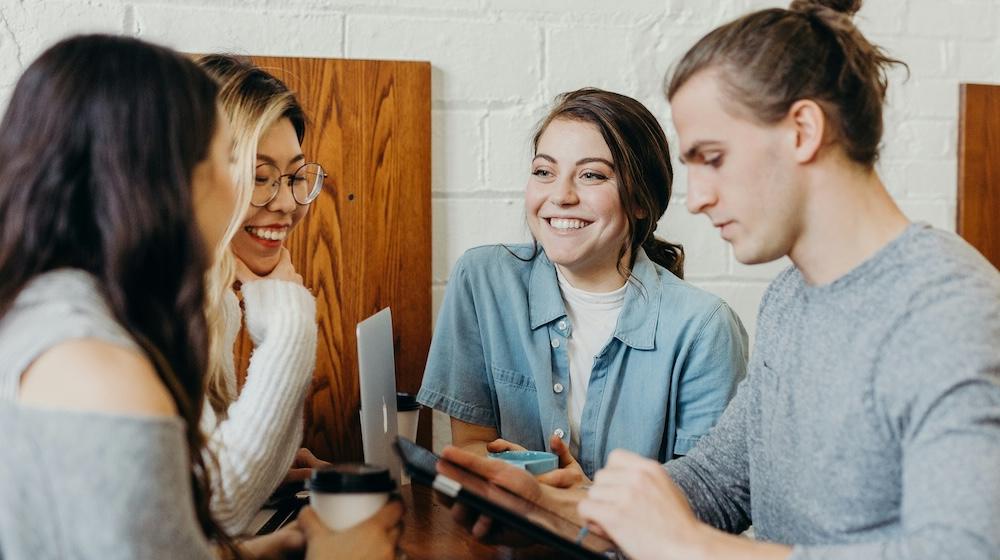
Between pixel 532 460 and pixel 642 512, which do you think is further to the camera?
pixel 532 460

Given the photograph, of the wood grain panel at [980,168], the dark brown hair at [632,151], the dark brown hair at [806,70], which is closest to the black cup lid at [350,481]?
the dark brown hair at [806,70]

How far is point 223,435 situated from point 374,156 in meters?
0.75

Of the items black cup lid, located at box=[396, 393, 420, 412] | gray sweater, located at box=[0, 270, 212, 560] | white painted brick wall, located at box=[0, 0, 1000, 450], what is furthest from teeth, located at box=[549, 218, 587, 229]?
gray sweater, located at box=[0, 270, 212, 560]

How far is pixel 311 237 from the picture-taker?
5.92 feet

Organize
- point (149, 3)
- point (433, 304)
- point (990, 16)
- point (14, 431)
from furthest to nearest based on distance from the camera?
point (990, 16)
point (433, 304)
point (149, 3)
point (14, 431)

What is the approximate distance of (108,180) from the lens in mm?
756

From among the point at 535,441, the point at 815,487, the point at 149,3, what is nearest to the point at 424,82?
the point at 149,3

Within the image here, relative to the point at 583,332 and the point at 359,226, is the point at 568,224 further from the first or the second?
the point at 359,226

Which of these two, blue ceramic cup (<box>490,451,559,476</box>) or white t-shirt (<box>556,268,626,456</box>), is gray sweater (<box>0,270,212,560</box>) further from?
white t-shirt (<box>556,268,626,456</box>)

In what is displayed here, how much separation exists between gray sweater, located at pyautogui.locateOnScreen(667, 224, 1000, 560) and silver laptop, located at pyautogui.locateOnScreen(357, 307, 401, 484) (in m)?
0.37

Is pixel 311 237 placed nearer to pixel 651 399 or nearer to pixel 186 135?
pixel 651 399

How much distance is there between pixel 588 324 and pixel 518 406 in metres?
0.18

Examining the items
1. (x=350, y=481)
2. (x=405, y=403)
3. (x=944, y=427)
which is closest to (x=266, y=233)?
(x=405, y=403)

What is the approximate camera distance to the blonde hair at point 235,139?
4.33 feet
